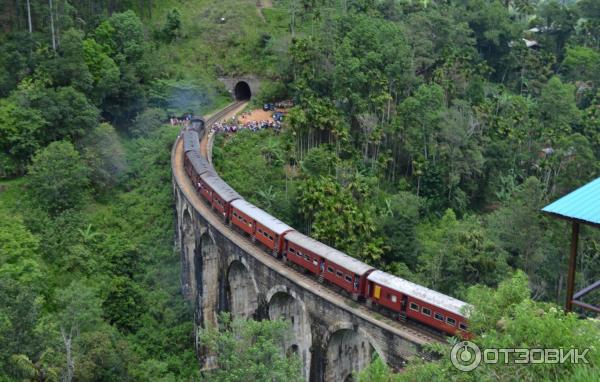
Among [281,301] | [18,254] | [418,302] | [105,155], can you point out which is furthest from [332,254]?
[105,155]

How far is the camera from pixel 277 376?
22234 millimetres

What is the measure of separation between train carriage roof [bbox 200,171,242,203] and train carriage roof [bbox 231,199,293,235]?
96cm

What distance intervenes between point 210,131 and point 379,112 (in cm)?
1597

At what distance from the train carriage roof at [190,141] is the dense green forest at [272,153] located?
230 centimetres

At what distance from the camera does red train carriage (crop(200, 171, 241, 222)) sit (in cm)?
3879

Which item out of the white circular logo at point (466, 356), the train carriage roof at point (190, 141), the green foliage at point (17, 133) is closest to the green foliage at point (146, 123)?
the train carriage roof at point (190, 141)

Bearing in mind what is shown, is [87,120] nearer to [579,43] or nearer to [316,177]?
[316,177]

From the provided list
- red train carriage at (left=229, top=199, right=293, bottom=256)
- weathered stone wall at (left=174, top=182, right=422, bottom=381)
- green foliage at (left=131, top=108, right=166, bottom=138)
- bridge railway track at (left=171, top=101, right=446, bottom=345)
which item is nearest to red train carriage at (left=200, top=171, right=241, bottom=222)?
bridge railway track at (left=171, top=101, right=446, bottom=345)

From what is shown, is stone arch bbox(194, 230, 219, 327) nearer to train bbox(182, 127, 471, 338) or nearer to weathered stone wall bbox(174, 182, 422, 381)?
weathered stone wall bbox(174, 182, 422, 381)

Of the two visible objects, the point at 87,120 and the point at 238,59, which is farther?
the point at 238,59

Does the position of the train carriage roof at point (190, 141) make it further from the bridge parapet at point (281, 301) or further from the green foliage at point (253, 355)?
the green foliage at point (253, 355)

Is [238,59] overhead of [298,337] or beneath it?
overhead

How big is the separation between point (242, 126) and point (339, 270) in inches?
1290

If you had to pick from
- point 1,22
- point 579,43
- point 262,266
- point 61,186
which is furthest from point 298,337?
point 579,43
